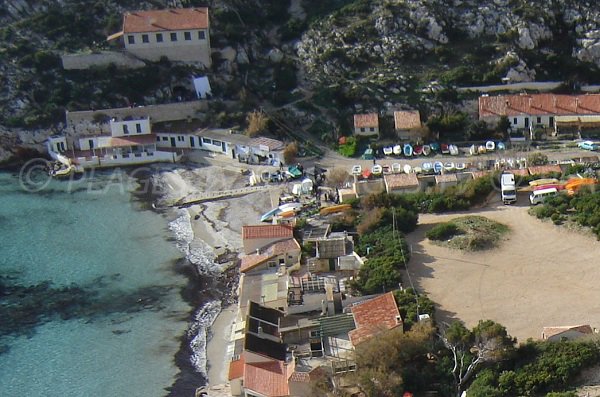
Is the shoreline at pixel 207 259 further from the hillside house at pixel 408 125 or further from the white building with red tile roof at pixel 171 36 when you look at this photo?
the hillside house at pixel 408 125

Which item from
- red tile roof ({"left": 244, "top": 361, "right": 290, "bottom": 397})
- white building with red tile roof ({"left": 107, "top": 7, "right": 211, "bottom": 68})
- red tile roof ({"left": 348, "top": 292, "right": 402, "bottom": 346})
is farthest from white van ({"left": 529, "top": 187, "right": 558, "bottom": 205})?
white building with red tile roof ({"left": 107, "top": 7, "right": 211, "bottom": 68})

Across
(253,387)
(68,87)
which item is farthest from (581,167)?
(68,87)

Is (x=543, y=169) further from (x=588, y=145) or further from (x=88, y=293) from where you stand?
(x=88, y=293)

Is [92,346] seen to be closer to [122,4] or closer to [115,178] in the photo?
[115,178]

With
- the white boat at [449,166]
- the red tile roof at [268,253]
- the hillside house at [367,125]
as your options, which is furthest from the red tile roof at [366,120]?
the red tile roof at [268,253]

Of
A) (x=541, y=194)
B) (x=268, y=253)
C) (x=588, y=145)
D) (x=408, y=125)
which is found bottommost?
(x=268, y=253)

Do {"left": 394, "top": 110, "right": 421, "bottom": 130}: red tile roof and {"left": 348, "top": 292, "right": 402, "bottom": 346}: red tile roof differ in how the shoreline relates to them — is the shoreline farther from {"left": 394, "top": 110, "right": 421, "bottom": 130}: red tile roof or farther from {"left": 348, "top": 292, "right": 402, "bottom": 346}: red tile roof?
{"left": 394, "top": 110, "right": 421, "bottom": 130}: red tile roof

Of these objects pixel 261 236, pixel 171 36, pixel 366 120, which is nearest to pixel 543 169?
pixel 366 120
